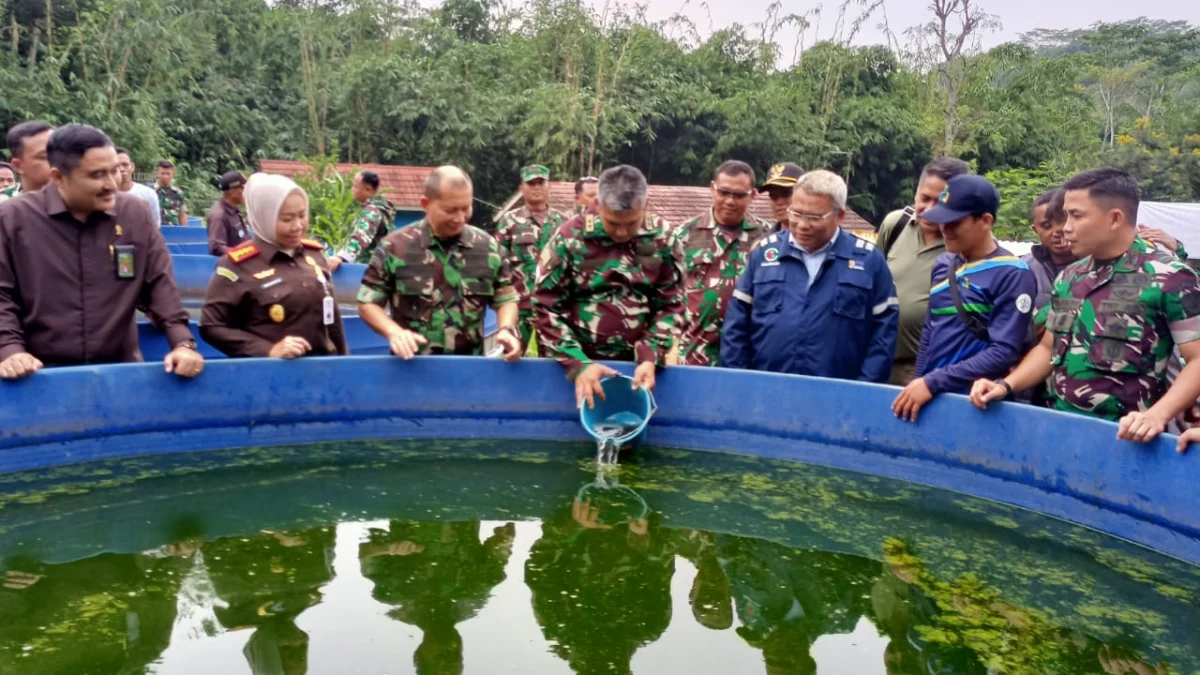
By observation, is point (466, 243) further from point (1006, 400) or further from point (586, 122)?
point (586, 122)

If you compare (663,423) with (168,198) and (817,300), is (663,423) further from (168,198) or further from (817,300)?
(168,198)

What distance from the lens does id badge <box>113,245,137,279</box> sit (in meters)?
3.24

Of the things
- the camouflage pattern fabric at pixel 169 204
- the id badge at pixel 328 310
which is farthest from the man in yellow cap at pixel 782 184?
the camouflage pattern fabric at pixel 169 204

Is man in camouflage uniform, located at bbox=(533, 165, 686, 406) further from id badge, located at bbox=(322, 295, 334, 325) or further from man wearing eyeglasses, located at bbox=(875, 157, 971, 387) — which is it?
man wearing eyeglasses, located at bbox=(875, 157, 971, 387)

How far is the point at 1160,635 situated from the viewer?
2.55m

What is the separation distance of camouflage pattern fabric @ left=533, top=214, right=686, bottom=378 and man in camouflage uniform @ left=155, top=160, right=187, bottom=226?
7.88 meters

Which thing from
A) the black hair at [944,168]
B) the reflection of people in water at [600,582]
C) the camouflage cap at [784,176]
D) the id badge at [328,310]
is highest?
the black hair at [944,168]

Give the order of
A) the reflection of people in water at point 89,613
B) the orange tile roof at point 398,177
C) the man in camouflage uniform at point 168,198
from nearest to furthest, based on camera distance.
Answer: the reflection of people in water at point 89,613 → the man in camouflage uniform at point 168,198 → the orange tile roof at point 398,177

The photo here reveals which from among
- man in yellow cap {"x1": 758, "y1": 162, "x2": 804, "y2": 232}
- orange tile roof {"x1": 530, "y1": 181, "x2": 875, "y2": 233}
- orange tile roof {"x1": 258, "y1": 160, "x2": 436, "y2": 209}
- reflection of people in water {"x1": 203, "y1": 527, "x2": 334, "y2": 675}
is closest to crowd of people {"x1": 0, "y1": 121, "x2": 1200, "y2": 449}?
man in yellow cap {"x1": 758, "y1": 162, "x2": 804, "y2": 232}

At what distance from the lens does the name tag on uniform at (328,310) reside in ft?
12.0

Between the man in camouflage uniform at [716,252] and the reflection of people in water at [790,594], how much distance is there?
1.20 m

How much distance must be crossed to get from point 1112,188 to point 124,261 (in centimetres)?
294

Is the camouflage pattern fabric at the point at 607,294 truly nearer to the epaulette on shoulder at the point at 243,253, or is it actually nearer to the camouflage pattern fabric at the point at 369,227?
the epaulette on shoulder at the point at 243,253

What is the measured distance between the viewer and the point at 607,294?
367cm
